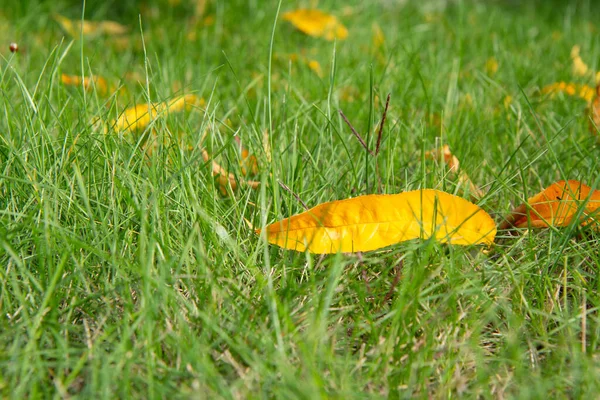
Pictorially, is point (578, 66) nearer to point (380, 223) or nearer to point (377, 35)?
point (377, 35)

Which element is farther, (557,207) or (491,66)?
(491,66)

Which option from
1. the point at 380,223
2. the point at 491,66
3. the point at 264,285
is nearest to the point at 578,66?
the point at 491,66

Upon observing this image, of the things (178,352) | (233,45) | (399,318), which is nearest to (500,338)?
(399,318)

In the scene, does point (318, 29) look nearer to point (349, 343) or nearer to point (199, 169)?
point (199, 169)

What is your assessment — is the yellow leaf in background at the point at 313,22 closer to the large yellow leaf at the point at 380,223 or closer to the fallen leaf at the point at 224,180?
the fallen leaf at the point at 224,180

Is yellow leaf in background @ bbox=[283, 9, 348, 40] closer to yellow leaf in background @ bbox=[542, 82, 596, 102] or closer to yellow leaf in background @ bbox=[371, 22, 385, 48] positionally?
yellow leaf in background @ bbox=[371, 22, 385, 48]
